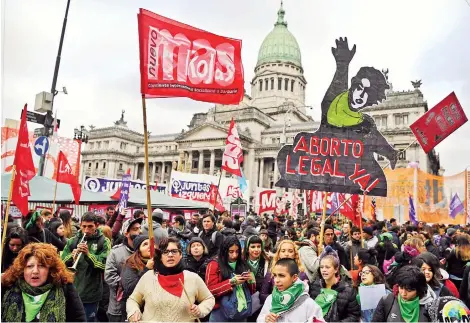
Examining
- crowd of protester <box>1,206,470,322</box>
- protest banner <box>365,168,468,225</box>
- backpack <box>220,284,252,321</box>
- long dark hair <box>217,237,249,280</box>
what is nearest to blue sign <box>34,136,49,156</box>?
crowd of protester <box>1,206,470,322</box>

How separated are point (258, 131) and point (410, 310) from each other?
170 feet

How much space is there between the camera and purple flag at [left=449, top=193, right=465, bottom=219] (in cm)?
1794

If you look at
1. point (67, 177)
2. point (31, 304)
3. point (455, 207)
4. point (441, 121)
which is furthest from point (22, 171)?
point (455, 207)

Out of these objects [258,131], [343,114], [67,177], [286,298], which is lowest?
[286,298]

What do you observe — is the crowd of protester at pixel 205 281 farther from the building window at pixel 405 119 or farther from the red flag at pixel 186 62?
the building window at pixel 405 119

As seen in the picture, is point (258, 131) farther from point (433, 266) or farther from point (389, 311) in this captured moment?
point (389, 311)

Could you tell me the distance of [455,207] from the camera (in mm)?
18000

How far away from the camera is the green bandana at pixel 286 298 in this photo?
10.0ft

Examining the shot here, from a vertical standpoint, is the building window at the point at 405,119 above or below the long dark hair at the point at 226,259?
above

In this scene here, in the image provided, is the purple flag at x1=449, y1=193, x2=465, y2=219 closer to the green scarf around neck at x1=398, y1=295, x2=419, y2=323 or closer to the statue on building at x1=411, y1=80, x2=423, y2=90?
the green scarf around neck at x1=398, y1=295, x2=419, y2=323

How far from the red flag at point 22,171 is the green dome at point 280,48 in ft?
203

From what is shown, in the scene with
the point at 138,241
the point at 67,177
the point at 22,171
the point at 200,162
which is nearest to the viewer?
the point at 138,241

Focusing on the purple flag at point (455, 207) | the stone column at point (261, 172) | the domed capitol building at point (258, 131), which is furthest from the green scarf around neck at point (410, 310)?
the stone column at point (261, 172)

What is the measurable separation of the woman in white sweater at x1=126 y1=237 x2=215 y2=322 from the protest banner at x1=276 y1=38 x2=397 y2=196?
Result: 318 cm
